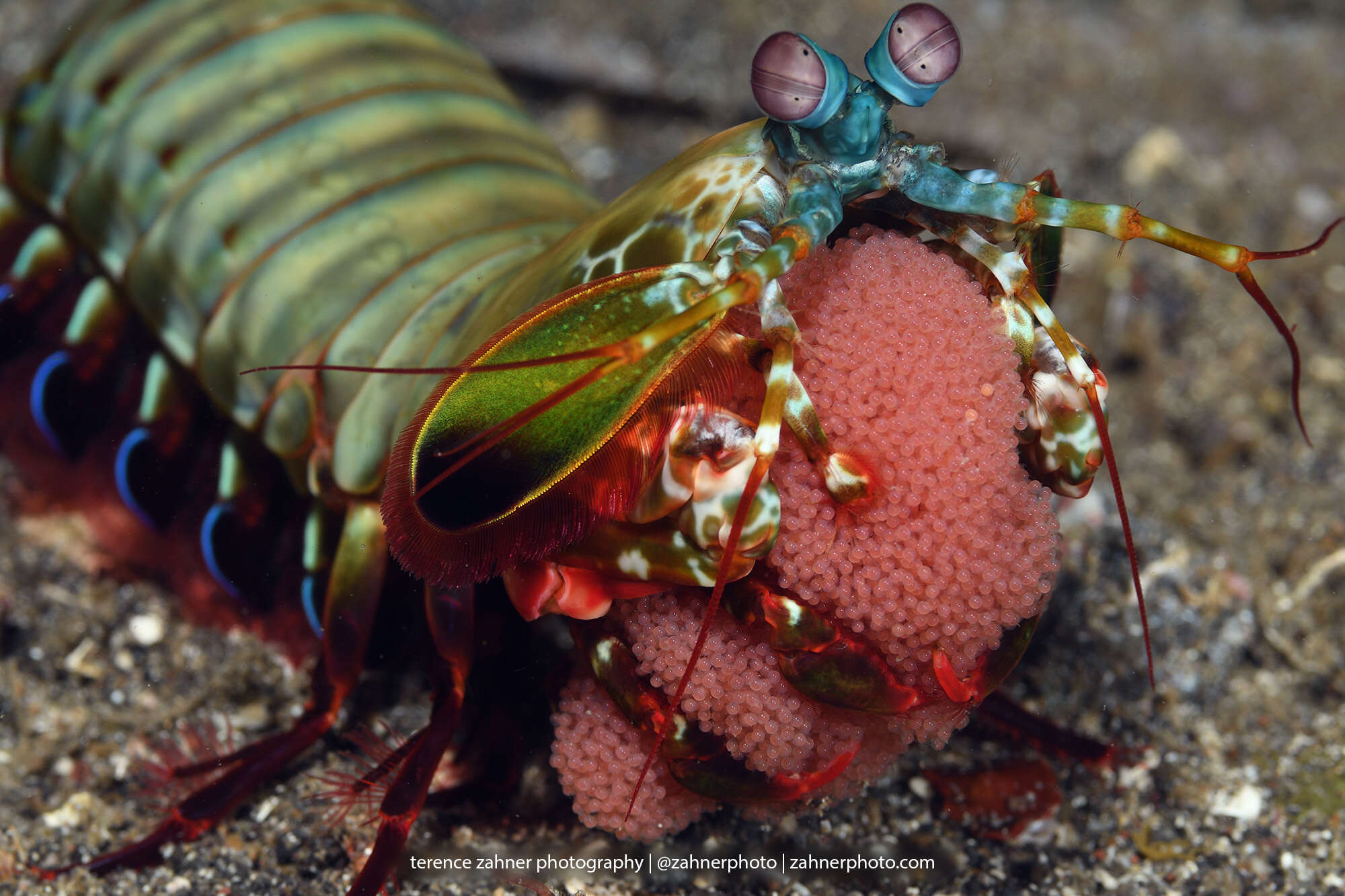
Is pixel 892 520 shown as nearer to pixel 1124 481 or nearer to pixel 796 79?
pixel 796 79

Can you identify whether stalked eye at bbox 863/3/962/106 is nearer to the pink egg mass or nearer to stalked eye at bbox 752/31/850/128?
stalked eye at bbox 752/31/850/128

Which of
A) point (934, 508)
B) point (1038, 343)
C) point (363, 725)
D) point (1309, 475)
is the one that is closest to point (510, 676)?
point (363, 725)

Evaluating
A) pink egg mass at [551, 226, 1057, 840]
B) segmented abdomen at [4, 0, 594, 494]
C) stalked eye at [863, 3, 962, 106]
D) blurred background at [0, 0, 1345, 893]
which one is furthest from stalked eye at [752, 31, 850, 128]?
segmented abdomen at [4, 0, 594, 494]

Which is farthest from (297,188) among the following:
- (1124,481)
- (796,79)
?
(1124,481)

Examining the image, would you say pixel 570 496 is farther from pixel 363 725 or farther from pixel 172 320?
pixel 172 320

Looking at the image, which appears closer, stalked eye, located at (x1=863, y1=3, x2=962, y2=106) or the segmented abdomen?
stalked eye, located at (x1=863, y1=3, x2=962, y2=106)
